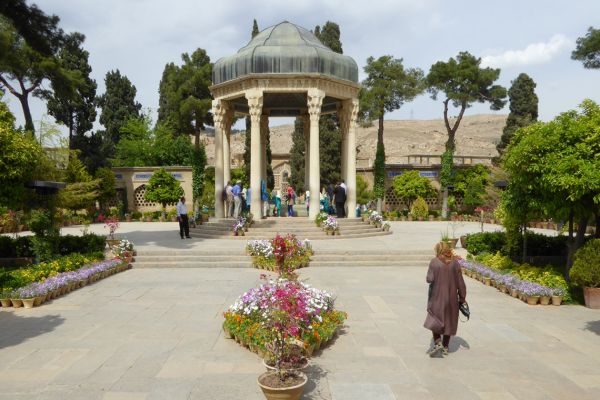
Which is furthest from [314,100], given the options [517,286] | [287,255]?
[517,286]

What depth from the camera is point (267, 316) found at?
20.3 ft

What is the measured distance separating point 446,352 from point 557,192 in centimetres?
537

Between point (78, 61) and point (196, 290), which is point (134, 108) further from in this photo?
point (196, 290)

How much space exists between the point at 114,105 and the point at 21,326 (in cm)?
4344

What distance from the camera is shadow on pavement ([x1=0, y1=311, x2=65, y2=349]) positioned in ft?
24.4

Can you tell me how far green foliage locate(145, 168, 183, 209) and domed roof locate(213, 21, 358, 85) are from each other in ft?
A: 45.4

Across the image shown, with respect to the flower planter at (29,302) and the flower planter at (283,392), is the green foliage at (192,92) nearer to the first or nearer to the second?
the flower planter at (29,302)

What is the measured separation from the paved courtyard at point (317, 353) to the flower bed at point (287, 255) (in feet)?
8.86

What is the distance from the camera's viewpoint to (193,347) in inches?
273

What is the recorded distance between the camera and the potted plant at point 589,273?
9.27 m

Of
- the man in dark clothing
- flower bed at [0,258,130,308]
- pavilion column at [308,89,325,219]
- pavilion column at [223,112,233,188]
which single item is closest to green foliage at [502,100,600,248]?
pavilion column at [308,89,325,219]

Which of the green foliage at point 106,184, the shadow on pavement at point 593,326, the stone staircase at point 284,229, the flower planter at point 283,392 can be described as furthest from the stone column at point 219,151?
the flower planter at point 283,392

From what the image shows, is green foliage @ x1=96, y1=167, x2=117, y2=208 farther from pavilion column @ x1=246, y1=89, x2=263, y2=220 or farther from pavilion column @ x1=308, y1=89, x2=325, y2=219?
pavilion column @ x1=308, y1=89, x2=325, y2=219

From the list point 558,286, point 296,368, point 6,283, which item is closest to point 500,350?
point 296,368
